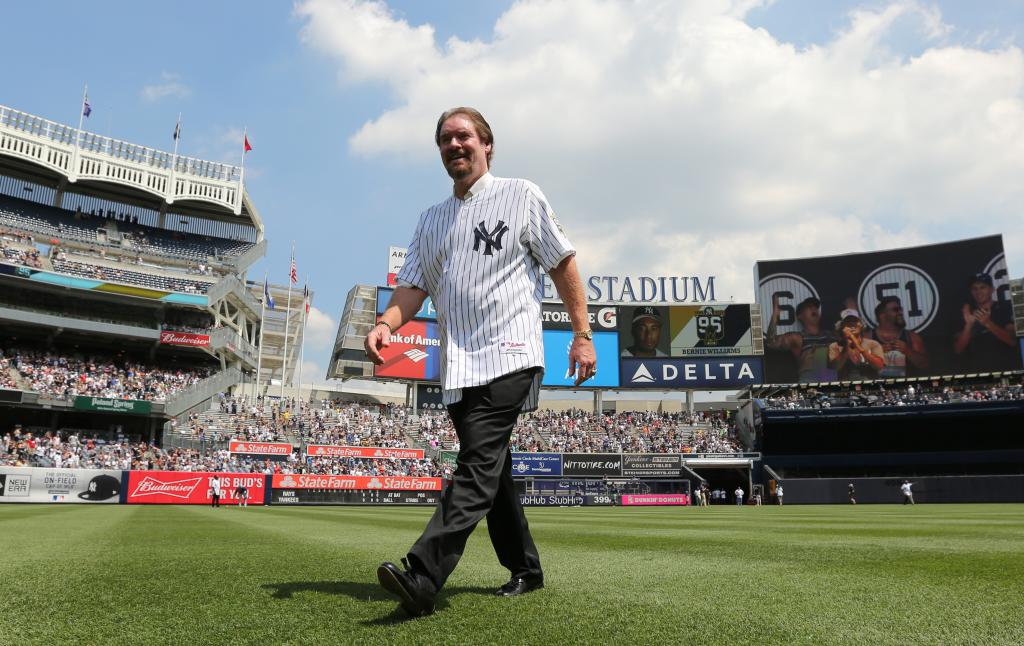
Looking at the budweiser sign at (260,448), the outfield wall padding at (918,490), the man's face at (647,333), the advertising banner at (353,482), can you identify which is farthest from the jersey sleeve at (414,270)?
the man's face at (647,333)

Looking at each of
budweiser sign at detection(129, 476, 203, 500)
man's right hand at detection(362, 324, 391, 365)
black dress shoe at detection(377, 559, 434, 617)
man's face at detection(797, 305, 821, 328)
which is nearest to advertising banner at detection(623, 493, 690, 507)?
man's face at detection(797, 305, 821, 328)

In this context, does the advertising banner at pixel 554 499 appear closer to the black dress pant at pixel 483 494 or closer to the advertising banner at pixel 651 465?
the advertising banner at pixel 651 465

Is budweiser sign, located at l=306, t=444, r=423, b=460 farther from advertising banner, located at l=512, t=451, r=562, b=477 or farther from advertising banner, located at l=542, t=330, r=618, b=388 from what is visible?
advertising banner, located at l=542, t=330, r=618, b=388

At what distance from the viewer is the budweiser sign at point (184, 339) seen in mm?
41625

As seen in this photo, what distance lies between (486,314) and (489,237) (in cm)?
39

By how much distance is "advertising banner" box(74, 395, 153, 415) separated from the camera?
35.2 m

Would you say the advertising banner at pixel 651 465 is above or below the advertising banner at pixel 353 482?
above

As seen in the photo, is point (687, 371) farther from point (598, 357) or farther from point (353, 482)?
point (353, 482)

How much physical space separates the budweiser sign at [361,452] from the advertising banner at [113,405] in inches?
355

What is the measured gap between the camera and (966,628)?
2.26 metres

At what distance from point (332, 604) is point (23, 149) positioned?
54420 mm

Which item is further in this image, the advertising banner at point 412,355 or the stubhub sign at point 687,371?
the stubhub sign at point 687,371

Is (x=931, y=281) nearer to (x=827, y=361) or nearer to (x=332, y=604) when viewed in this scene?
(x=827, y=361)

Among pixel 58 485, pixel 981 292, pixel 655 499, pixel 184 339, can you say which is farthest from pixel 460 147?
pixel 981 292
